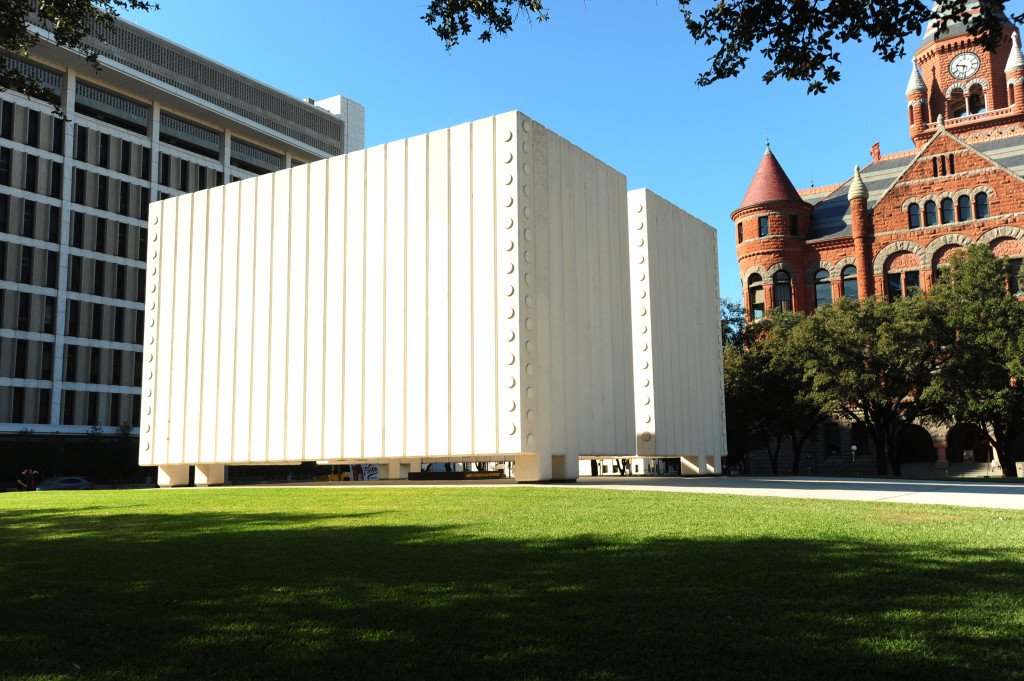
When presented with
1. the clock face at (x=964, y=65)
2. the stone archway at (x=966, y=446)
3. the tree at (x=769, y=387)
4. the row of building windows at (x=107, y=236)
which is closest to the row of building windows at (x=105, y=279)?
the row of building windows at (x=107, y=236)

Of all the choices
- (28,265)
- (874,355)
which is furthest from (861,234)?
(28,265)

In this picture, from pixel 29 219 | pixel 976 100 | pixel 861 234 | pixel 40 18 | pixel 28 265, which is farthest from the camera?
pixel 976 100

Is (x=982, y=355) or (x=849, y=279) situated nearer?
(x=982, y=355)

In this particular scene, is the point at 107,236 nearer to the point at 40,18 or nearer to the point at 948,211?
the point at 40,18

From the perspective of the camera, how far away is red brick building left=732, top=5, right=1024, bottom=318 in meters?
55.4

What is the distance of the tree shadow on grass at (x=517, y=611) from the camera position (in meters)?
4.68

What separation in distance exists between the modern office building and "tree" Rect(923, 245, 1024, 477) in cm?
5264

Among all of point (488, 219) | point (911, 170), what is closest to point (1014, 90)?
point (911, 170)

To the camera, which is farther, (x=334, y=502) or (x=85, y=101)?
(x=85, y=101)

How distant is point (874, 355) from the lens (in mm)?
41406

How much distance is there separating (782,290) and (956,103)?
29576mm

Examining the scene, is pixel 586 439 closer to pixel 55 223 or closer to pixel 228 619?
pixel 228 619

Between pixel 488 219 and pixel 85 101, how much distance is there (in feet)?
173

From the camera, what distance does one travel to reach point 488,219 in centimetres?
2505
